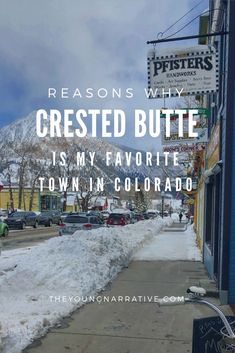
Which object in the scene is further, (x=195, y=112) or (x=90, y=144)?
(x=90, y=144)

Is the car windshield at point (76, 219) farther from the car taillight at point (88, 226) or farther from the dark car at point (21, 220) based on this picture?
the dark car at point (21, 220)

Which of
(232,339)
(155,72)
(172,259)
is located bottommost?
(172,259)

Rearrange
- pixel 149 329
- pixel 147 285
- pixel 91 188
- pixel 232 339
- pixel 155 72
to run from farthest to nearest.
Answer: pixel 91 188
pixel 147 285
pixel 155 72
pixel 149 329
pixel 232 339

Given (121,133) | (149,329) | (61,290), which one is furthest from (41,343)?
(121,133)

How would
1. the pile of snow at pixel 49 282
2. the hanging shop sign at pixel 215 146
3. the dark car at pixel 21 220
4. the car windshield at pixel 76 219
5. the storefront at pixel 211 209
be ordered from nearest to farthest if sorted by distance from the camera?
1. the pile of snow at pixel 49 282
2. the hanging shop sign at pixel 215 146
3. the storefront at pixel 211 209
4. the car windshield at pixel 76 219
5. the dark car at pixel 21 220

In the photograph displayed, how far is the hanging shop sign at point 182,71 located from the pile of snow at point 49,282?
13.1ft

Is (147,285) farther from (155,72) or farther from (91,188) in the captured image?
(91,188)

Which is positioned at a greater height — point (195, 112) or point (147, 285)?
point (195, 112)

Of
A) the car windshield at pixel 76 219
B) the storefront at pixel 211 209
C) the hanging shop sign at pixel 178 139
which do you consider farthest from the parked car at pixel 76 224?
the hanging shop sign at pixel 178 139

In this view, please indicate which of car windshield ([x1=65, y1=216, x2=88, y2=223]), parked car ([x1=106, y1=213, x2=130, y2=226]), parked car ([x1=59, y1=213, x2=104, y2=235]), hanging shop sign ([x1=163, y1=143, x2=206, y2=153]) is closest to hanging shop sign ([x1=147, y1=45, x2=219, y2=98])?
hanging shop sign ([x1=163, y1=143, x2=206, y2=153])

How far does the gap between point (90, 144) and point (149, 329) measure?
129 feet

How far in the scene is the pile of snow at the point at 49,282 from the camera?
21.4ft

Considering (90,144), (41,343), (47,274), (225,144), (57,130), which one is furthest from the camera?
(90,144)

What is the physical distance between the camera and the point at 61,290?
29.9 ft
